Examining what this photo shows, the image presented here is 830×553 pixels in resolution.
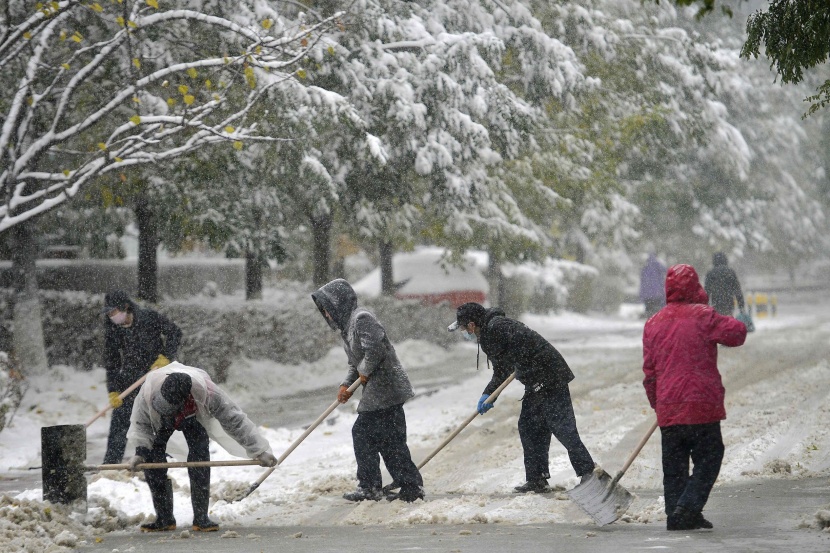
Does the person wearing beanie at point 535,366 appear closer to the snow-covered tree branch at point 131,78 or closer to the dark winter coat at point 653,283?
the snow-covered tree branch at point 131,78

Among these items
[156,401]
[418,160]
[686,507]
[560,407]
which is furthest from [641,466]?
[418,160]

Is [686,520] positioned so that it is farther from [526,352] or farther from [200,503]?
[200,503]

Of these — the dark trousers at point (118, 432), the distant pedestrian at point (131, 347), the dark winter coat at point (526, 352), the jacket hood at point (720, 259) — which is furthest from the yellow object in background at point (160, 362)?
the jacket hood at point (720, 259)

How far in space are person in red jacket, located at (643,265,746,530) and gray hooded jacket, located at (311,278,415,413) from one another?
2262mm

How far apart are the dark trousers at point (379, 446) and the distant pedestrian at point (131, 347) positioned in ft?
6.92

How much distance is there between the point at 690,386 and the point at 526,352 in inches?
75.5

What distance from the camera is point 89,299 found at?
14312mm

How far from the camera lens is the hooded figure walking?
310 inches

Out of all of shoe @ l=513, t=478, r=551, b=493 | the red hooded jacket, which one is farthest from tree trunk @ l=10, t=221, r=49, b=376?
the red hooded jacket

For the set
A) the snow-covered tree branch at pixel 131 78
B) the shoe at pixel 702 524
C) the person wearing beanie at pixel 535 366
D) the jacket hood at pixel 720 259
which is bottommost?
the shoe at pixel 702 524

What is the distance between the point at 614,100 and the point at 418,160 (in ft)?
18.1

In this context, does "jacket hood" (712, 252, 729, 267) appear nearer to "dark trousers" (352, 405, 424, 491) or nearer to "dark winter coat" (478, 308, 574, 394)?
"dark winter coat" (478, 308, 574, 394)

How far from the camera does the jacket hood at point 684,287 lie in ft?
20.3

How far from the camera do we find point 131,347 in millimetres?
9250
